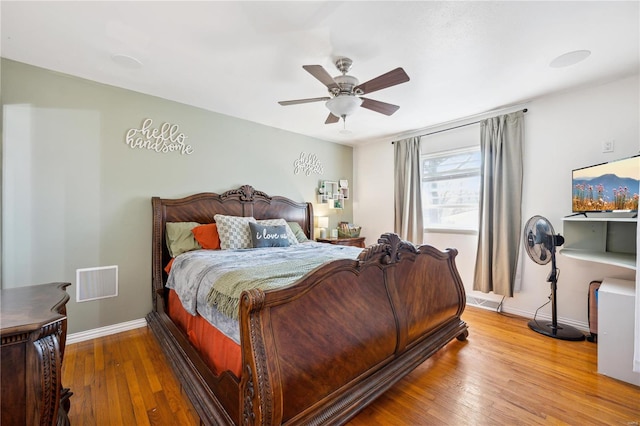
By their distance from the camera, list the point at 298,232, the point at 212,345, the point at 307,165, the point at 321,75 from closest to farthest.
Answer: the point at 212,345
the point at 321,75
the point at 298,232
the point at 307,165

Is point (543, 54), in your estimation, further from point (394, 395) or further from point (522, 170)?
point (394, 395)

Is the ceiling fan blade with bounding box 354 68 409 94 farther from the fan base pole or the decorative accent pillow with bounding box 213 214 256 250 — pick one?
the fan base pole

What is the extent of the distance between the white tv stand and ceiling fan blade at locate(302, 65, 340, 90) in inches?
100

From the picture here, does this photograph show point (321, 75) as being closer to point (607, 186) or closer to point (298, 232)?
point (298, 232)

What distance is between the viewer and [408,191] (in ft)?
13.5

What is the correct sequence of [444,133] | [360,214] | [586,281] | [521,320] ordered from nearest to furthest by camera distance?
[586,281], [521,320], [444,133], [360,214]

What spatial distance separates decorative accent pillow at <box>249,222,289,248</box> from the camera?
9.68 ft

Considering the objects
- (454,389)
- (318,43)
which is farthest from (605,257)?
(318,43)

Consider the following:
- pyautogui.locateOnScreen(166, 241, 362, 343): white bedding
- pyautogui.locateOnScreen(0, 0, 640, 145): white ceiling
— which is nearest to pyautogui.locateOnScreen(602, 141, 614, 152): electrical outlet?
pyautogui.locateOnScreen(0, 0, 640, 145): white ceiling

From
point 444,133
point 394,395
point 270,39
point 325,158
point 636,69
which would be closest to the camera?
point 394,395

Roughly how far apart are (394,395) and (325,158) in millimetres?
3649

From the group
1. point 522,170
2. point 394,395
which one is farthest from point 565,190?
point 394,395

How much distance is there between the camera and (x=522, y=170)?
10.1 ft

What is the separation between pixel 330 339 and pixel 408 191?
3188mm
